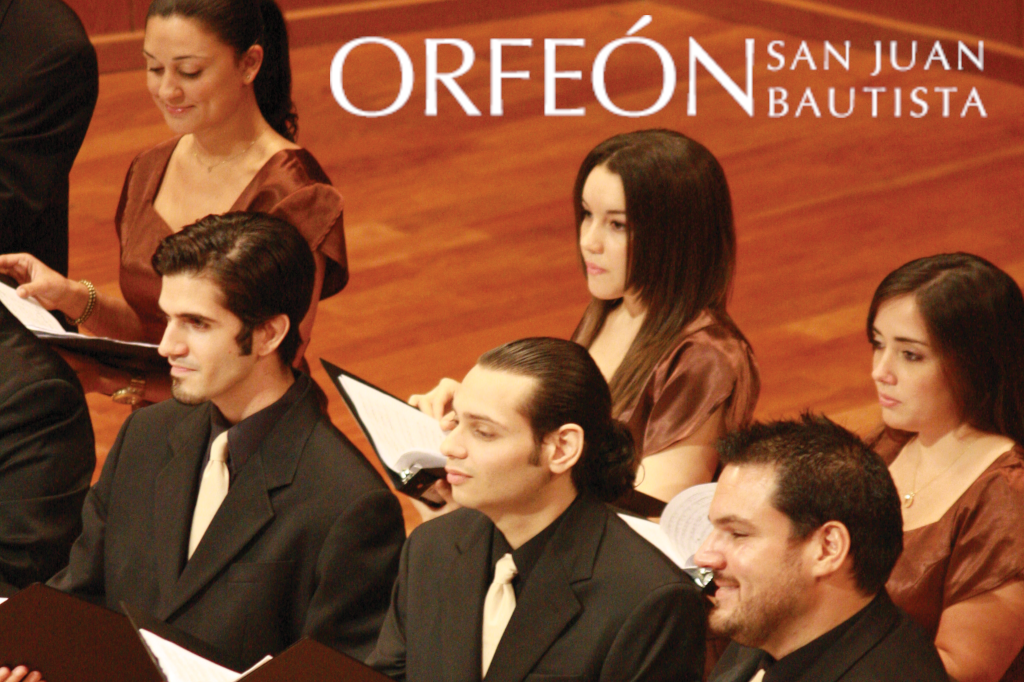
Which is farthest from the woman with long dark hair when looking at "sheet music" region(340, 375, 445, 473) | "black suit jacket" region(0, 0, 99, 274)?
"black suit jacket" region(0, 0, 99, 274)

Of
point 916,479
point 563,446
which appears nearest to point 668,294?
point 916,479

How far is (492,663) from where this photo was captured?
204 cm

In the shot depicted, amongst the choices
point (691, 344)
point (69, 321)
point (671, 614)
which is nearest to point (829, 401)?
point (691, 344)

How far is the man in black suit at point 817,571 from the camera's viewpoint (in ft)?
6.11

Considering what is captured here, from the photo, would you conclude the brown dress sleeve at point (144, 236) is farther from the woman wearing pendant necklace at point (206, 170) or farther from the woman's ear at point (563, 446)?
the woman's ear at point (563, 446)

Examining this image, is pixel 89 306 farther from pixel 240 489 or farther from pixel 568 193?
pixel 568 193

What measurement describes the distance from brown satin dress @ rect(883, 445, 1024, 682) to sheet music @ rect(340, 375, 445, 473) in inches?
28.2

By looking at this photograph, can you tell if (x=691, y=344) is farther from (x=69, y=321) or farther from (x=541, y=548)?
(x=69, y=321)

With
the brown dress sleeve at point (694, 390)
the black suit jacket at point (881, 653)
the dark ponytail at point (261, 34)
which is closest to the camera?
the black suit jacket at point (881, 653)

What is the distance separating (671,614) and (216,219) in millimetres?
932

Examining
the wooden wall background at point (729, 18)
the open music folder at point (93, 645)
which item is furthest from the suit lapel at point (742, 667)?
the wooden wall background at point (729, 18)

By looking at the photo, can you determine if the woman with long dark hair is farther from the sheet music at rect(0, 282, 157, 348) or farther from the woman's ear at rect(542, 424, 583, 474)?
the sheet music at rect(0, 282, 157, 348)

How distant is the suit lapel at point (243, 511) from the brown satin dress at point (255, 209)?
639 millimetres

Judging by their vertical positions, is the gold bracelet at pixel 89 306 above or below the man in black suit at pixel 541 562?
above
